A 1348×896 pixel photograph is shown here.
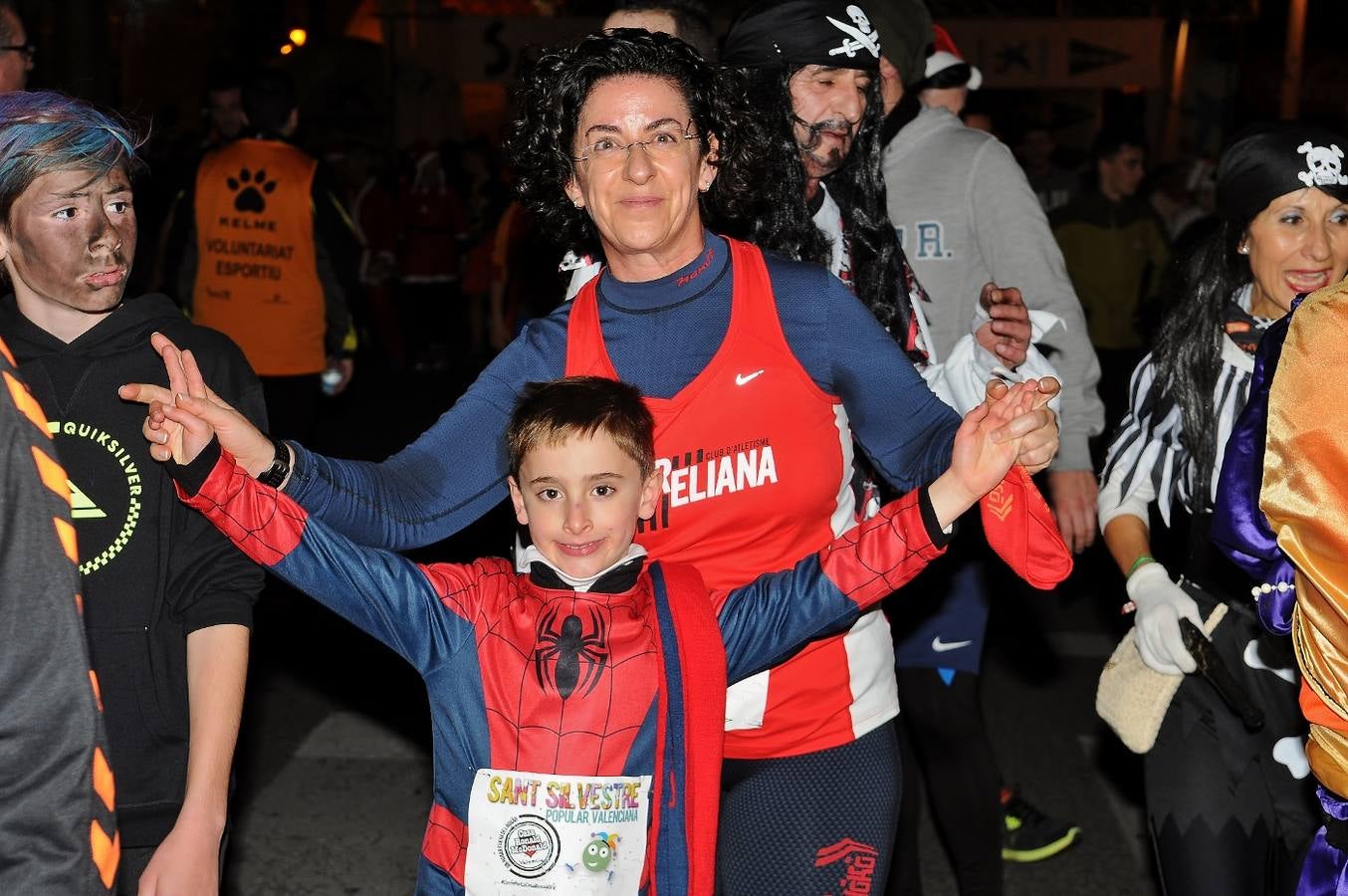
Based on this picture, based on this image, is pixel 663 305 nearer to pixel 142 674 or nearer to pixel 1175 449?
pixel 142 674

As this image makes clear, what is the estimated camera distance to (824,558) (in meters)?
2.70

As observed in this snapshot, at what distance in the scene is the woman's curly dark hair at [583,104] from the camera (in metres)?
2.98

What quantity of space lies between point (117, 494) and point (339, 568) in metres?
0.47

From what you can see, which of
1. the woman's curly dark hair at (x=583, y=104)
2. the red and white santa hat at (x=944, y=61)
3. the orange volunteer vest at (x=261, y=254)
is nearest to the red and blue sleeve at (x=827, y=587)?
the woman's curly dark hair at (x=583, y=104)

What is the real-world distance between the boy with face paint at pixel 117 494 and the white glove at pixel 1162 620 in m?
1.79

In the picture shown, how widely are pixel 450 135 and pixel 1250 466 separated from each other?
20.9 m

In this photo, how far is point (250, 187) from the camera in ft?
22.7

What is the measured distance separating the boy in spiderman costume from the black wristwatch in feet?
0.41

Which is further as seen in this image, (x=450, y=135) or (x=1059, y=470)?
(x=450, y=135)

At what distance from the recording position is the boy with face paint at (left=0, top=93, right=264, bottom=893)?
2.70m

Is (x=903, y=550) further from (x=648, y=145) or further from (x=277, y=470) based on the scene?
(x=277, y=470)

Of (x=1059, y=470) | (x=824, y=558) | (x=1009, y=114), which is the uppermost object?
(x=824, y=558)

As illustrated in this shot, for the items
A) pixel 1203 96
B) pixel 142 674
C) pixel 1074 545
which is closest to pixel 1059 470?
pixel 1074 545

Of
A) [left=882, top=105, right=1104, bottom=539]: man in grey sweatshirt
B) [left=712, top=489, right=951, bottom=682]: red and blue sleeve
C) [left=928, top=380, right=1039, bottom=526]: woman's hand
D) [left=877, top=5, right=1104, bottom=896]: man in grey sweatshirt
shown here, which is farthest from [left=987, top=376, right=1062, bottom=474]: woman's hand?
[left=882, top=105, right=1104, bottom=539]: man in grey sweatshirt
